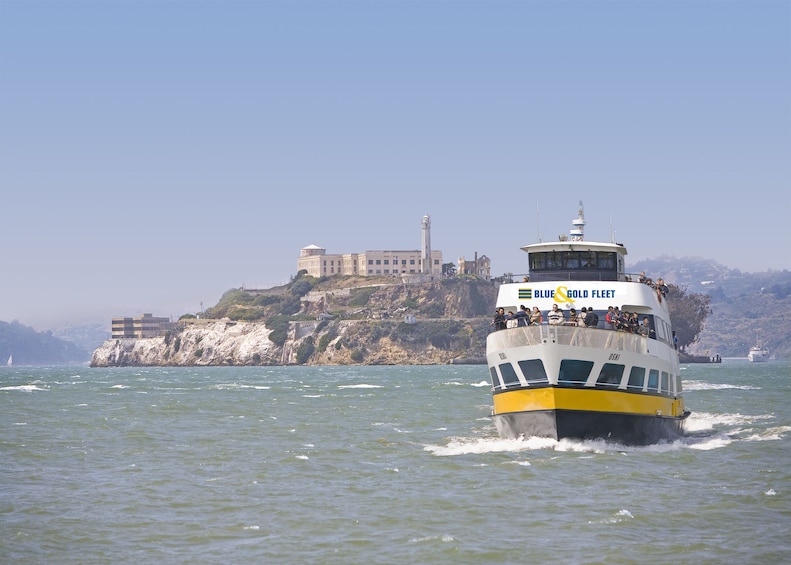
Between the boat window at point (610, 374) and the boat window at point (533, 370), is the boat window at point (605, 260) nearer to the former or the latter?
the boat window at point (610, 374)

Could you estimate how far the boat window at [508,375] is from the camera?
39.5m

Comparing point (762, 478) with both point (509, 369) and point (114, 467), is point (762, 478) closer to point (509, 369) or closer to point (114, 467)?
point (509, 369)

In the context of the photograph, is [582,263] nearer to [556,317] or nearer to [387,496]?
[556,317]

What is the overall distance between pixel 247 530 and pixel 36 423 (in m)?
35.4

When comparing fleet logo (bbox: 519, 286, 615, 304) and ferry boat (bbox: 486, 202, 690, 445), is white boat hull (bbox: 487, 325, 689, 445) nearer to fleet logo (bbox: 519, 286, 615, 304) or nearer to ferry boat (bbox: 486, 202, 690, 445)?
ferry boat (bbox: 486, 202, 690, 445)

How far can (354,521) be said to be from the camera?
89.8ft

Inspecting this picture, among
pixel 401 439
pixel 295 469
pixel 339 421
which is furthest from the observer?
pixel 339 421

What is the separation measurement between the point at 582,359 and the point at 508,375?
309 cm

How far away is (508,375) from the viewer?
39969 millimetres

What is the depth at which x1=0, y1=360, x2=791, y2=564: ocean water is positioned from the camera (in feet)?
79.9

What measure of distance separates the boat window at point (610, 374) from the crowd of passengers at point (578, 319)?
138 cm

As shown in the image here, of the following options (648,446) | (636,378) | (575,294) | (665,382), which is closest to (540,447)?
(636,378)

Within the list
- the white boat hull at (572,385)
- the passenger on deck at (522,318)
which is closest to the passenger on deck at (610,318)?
the white boat hull at (572,385)

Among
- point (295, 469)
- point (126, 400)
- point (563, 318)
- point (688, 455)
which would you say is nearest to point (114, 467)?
point (295, 469)
